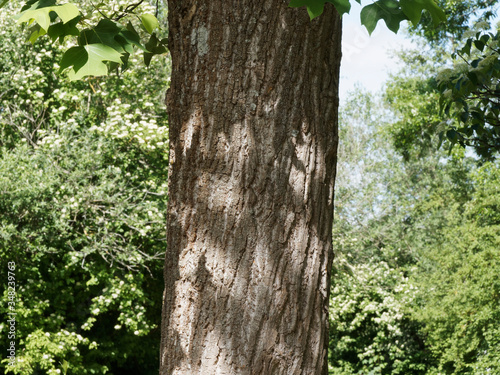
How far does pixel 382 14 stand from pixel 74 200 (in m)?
6.57

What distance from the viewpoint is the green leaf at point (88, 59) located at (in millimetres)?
1492

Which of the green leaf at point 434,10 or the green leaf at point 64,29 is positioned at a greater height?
the green leaf at point 434,10

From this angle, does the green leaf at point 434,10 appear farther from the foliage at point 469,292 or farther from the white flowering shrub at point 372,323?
the white flowering shrub at point 372,323

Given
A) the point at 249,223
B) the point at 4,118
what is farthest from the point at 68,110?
the point at 249,223

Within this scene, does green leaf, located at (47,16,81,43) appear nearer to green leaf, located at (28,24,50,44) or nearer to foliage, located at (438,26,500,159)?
green leaf, located at (28,24,50,44)

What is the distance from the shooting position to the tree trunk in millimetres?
1391

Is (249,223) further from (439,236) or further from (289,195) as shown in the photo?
(439,236)

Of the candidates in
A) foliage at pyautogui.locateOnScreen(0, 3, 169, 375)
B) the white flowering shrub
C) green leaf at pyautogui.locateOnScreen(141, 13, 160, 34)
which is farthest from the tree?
the white flowering shrub

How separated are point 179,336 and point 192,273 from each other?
0.17 meters

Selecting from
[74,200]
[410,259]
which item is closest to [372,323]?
[410,259]

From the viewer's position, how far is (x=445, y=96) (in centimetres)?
326

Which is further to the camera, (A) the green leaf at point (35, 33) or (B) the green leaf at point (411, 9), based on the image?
(A) the green leaf at point (35, 33)

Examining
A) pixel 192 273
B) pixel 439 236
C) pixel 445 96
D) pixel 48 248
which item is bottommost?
pixel 192 273

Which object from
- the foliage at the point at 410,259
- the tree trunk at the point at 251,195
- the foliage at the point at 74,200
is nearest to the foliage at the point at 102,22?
the tree trunk at the point at 251,195
